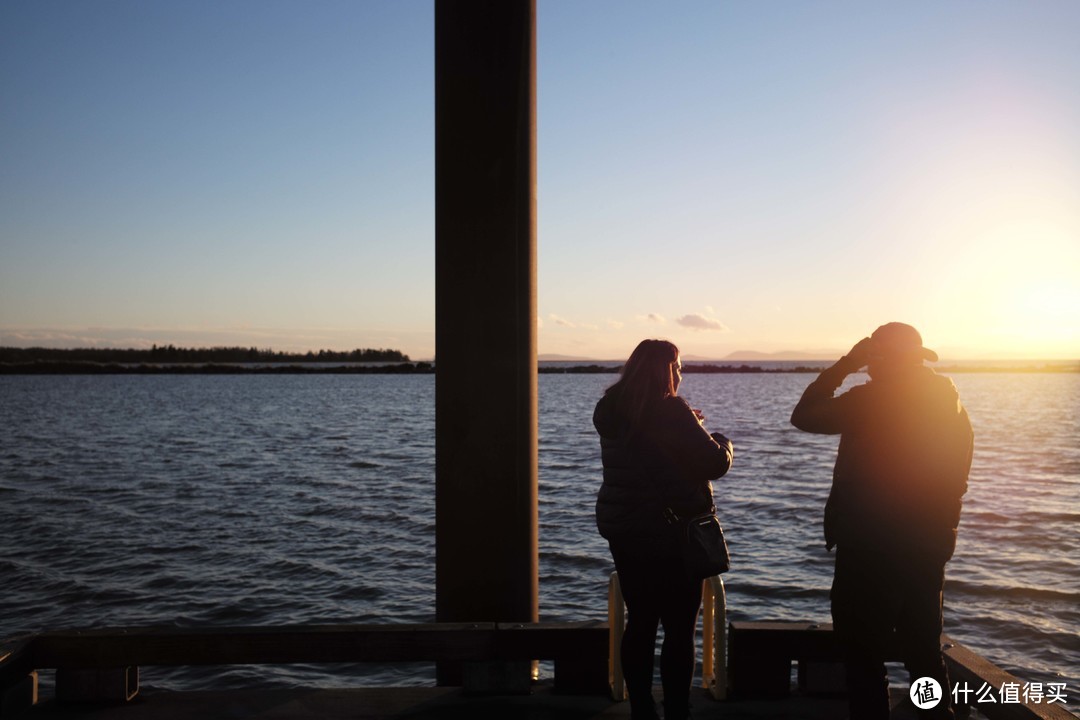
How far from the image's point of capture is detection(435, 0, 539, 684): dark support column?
4.40 meters

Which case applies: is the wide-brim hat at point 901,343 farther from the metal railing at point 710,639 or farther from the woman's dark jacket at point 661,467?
the metal railing at point 710,639

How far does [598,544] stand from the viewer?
15.2 m

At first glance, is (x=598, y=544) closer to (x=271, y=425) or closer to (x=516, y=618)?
(x=516, y=618)

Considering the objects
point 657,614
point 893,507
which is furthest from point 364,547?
point 893,507

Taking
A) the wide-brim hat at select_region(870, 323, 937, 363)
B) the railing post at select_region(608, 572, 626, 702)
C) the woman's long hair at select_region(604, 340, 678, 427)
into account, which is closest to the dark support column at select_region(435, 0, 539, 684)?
the railing post at select_region(608, 572, 626, 702)

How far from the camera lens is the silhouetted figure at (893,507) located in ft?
11.7

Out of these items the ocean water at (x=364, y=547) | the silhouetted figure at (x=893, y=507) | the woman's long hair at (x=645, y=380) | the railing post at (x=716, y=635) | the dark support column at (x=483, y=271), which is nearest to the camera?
the silhouetted figure at (x=893, y=507)

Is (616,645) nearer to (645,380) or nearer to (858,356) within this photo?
(645,380)

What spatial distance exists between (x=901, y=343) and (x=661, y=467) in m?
1.13

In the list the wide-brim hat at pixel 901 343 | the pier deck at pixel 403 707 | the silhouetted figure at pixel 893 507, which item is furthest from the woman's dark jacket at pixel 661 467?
the pier deck at pixel 403 707

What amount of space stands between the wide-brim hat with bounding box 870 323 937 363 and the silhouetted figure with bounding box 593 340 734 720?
2.57 feet

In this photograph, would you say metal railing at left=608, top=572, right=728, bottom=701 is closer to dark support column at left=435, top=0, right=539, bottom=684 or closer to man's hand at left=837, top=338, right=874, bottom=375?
dark support column at left=435, top=0, right=539, bottom=684

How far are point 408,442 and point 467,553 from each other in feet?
119

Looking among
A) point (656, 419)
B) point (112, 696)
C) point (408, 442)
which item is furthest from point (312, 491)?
point (656, 419)
